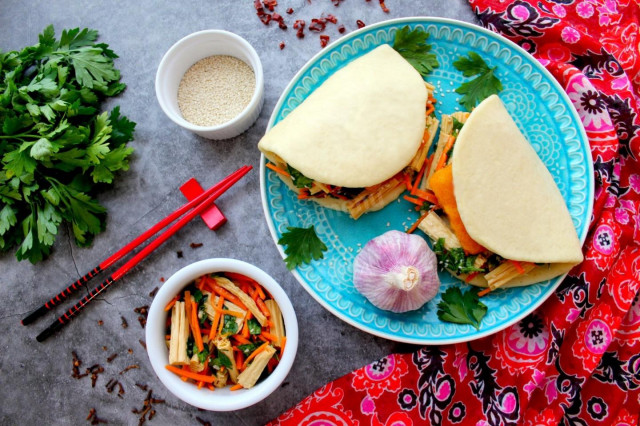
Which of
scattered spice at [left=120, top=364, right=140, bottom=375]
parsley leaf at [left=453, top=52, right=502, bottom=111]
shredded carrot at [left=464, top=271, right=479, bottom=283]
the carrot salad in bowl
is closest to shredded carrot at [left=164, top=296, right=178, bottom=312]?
the carrot salad in bowl

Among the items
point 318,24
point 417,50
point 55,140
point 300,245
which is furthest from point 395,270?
point 55,140

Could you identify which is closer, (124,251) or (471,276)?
(471,276)

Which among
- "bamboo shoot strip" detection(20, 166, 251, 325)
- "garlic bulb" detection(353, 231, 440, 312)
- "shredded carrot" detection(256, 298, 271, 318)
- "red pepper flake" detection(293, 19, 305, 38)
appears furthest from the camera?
"red pepper flake" detection(293, 19, 305, 38)

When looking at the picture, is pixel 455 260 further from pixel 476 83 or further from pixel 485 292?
pixel 476 83

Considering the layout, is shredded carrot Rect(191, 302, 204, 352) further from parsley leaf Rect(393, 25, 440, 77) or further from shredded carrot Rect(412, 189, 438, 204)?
parsley leaf Rect(393, 25, 440, 77)

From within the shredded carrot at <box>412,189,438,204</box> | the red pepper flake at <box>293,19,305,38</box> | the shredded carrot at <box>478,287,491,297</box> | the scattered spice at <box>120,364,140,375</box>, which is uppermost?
the red pepper flake at <box>293,19,305,38</box>

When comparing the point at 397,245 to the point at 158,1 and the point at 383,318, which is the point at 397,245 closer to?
the point at 383,318

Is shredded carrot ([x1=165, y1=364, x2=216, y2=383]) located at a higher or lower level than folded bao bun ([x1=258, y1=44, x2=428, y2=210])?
lower

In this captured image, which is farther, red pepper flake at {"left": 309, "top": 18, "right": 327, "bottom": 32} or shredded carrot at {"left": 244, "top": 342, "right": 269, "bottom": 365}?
red pepper flake at {"left": 309, "top": 18, "right": 327, "bottom": 32}
